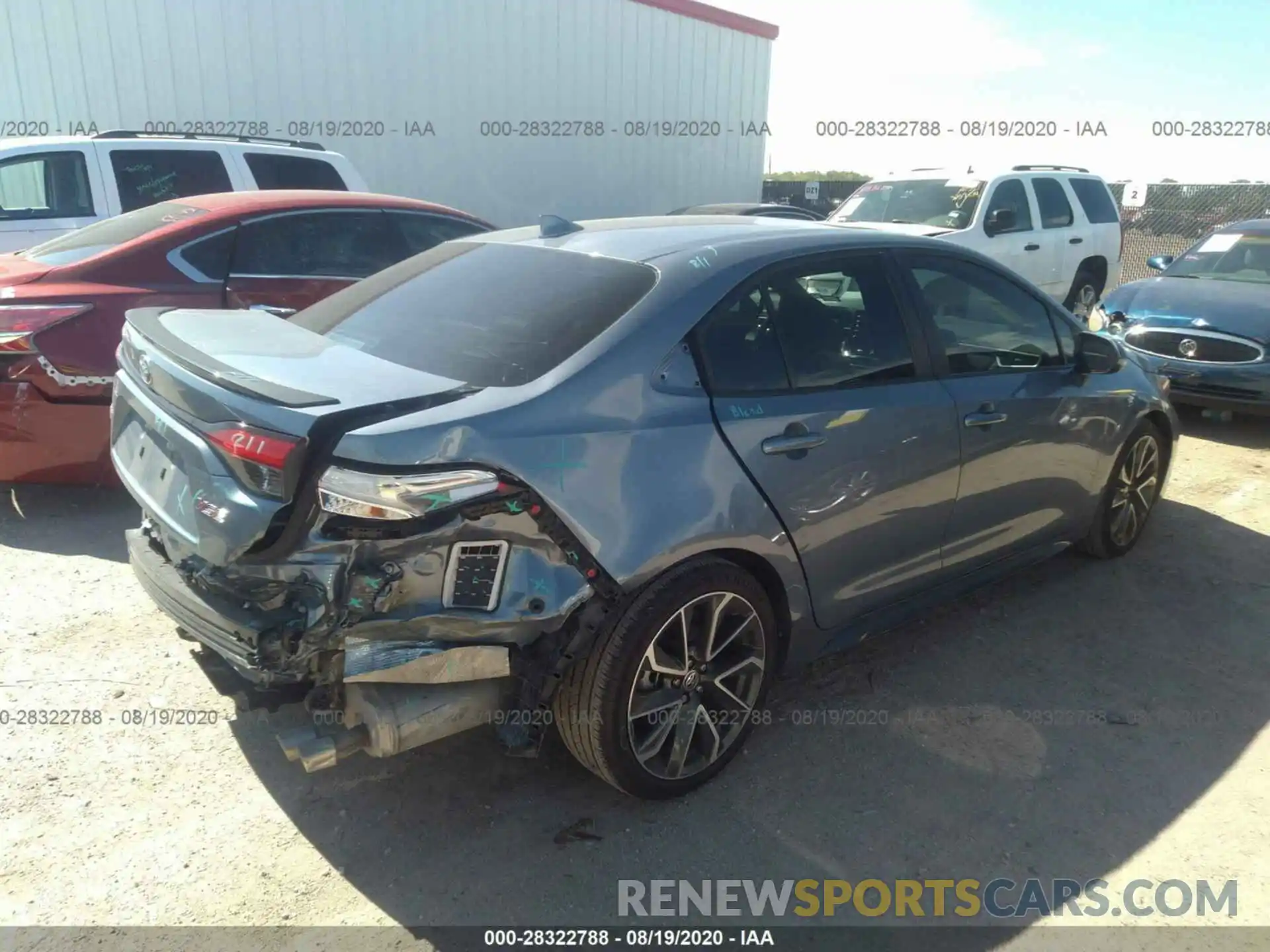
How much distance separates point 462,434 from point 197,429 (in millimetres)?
803

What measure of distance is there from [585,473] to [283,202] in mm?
4058

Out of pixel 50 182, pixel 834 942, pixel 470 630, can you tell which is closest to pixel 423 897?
pixel 470 630

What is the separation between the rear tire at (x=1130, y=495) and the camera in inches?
182

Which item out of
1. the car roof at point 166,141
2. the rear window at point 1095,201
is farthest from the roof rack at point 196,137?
the rear window at point 1095,201

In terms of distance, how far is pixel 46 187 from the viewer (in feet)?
24.4

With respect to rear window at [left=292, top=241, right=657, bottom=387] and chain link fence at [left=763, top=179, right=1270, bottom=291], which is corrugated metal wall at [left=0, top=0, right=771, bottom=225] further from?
rear window at [left=292, top=241, right=657, bottom=387]

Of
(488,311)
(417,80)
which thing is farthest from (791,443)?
(417,80)

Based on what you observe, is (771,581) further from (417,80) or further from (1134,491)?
(417,80)

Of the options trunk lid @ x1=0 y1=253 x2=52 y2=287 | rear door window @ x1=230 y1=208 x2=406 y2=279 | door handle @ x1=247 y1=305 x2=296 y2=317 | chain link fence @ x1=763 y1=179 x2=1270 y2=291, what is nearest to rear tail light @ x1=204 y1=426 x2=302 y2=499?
door handle @ x1=247 y1=305 x2=296 y2=317

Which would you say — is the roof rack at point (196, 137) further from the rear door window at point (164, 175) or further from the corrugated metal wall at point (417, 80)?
the corrugated metal wall at point (417, 80)

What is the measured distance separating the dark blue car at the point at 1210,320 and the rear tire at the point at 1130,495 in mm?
2397

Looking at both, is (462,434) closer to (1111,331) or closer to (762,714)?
(762,714)

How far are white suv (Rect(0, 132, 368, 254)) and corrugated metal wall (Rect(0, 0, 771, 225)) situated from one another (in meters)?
4.04

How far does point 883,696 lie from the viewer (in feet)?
11.9
